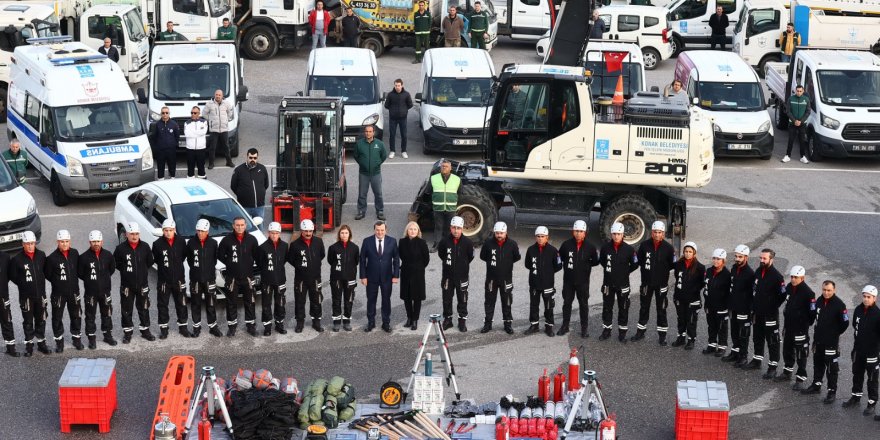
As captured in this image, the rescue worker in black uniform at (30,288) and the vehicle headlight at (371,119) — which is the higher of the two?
the vehicle headlight at (371,119)

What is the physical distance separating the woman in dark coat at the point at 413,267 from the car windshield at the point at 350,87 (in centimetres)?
907

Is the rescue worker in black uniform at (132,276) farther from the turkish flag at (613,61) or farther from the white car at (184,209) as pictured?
the turkish flag at (613,61)

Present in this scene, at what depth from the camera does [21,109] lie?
82.8 ft

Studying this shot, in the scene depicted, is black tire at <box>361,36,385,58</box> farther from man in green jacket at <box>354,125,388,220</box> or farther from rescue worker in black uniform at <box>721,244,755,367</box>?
rescue worker in black uniform at <box>721,244,755,367</box>

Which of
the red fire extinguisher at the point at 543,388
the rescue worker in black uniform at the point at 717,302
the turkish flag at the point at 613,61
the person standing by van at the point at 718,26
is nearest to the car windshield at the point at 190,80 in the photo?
the turkish flag at the point at 613,61

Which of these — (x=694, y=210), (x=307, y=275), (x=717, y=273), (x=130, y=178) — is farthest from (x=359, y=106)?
(x=717, y=273)

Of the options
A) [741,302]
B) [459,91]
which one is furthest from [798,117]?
[741,302]

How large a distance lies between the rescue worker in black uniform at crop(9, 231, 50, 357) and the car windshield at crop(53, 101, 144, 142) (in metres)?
6.82

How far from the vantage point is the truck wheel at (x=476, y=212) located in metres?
21.5

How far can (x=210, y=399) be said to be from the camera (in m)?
15.1

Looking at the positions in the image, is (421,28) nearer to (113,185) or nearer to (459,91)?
(459,91)

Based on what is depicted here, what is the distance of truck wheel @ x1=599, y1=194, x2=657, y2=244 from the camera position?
70.1 feet

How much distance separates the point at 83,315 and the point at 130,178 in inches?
211

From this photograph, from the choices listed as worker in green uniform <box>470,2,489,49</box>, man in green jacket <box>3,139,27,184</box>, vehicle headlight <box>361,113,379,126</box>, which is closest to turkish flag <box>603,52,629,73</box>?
vehicle headlight <box>361,113,379,126</box>
